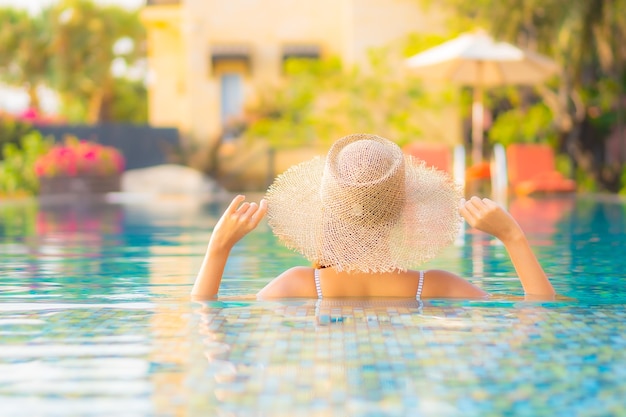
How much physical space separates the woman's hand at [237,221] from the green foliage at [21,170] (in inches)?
642

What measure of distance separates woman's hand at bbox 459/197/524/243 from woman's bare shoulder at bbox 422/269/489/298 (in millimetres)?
432

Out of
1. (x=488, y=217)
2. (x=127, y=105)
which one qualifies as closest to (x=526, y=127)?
(x=488, y=217)

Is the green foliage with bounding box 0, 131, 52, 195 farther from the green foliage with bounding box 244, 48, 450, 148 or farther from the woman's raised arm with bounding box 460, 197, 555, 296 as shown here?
the woman's raised arm with bounding box 460, 197, 555, 296

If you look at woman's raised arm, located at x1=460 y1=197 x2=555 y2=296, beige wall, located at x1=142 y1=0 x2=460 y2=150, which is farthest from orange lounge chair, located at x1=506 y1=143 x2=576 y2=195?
woman's raised arm, located at x1=460 y1=197 x2=555 y2=296

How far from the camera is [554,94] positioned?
2259 cm

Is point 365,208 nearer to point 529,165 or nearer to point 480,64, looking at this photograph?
point 529,165

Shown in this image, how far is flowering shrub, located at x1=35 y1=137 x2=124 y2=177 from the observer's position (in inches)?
840

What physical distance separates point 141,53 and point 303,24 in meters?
19.6

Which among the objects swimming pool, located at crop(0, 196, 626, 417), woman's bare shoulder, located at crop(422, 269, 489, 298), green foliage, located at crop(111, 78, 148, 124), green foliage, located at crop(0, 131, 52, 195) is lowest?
green foliage, located at crop(0, 131, 52, 195)

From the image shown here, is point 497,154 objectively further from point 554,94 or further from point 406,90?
point 406,90

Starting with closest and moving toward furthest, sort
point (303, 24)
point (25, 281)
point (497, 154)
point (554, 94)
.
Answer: point (25, 281) → point (497, 154) → point (554, 94) → point (303, 24)

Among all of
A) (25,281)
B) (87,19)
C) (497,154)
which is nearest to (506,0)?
(497,154)

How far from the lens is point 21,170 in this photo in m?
20.9

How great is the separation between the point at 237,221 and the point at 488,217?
3.04ft
